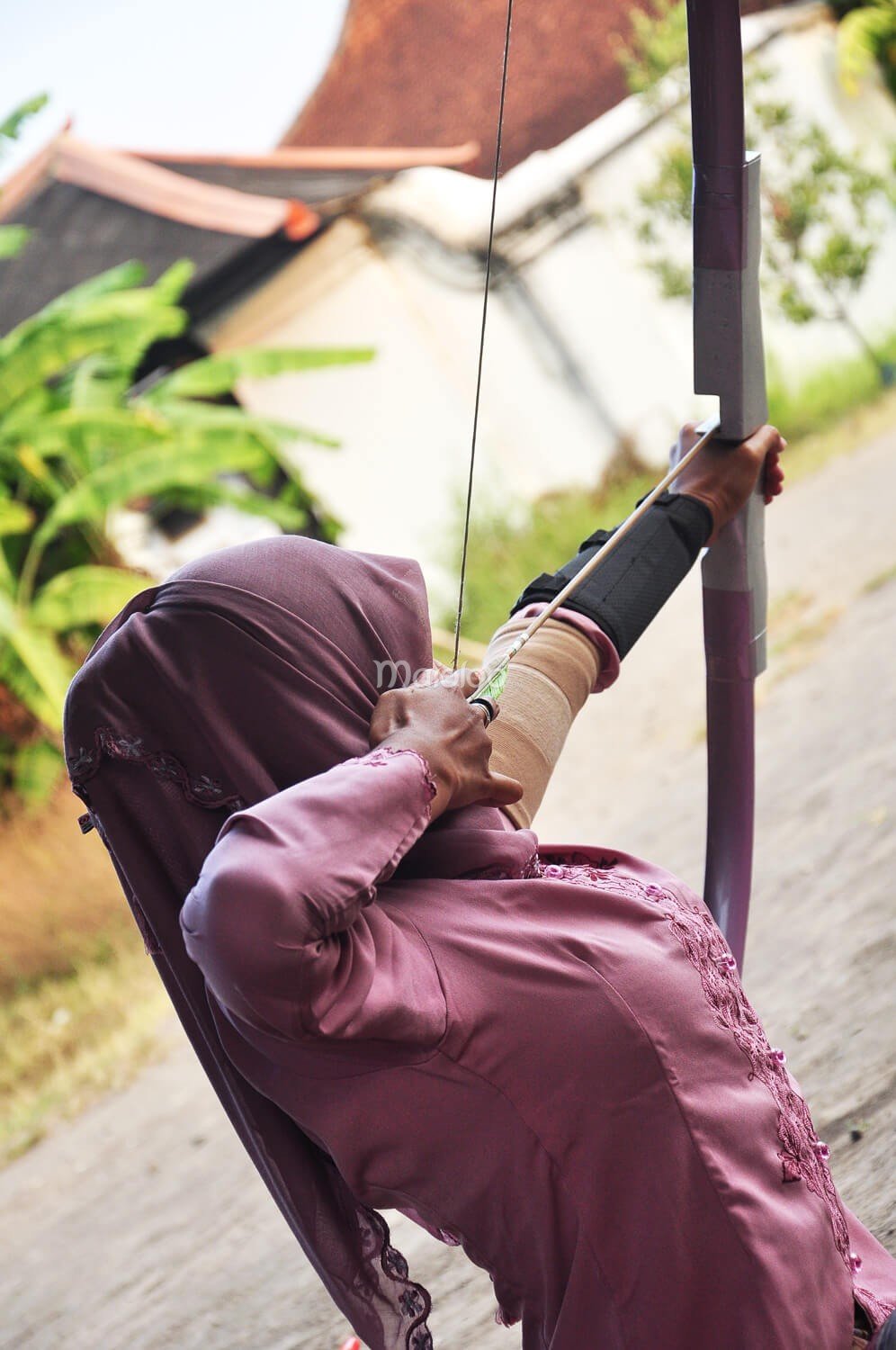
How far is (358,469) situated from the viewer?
6711 millimetres

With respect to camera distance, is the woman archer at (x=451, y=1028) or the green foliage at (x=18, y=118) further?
the green foliage at (x=18, y=118)

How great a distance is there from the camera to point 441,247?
2.35 meters

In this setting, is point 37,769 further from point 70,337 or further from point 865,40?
point 865,40

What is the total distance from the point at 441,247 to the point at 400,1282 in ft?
5.63

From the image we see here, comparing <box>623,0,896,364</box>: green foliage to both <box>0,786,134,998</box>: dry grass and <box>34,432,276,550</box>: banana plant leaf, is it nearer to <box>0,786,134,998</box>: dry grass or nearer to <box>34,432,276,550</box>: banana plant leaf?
<box>34,432,276,550</box>: banana plant leaf

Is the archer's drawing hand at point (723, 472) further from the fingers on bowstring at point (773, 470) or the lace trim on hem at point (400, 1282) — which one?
the lace trim on hem at point (400, 1282)

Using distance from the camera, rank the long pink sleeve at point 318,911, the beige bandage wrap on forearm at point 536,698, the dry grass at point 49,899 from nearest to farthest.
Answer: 1. the long pink sleeve at point 318,911
2. the beige bandage wrap on forearm at point 536,698
3. the dry grass at point 49,899

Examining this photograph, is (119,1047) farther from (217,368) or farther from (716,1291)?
(716,1291)

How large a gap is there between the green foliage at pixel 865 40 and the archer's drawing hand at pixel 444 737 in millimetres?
8693

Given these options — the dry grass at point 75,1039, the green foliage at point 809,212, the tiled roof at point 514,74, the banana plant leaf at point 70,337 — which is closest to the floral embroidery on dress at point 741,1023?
the tiled roof at point 514,74

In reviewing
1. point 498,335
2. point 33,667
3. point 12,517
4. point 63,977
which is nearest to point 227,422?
point 12,517

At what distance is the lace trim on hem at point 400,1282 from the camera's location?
1.30m

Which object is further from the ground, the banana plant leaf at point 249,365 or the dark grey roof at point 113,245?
the dark grey roof at point 113,245

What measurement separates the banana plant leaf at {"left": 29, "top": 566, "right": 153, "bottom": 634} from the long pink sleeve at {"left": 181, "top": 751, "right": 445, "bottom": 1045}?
4695mm
